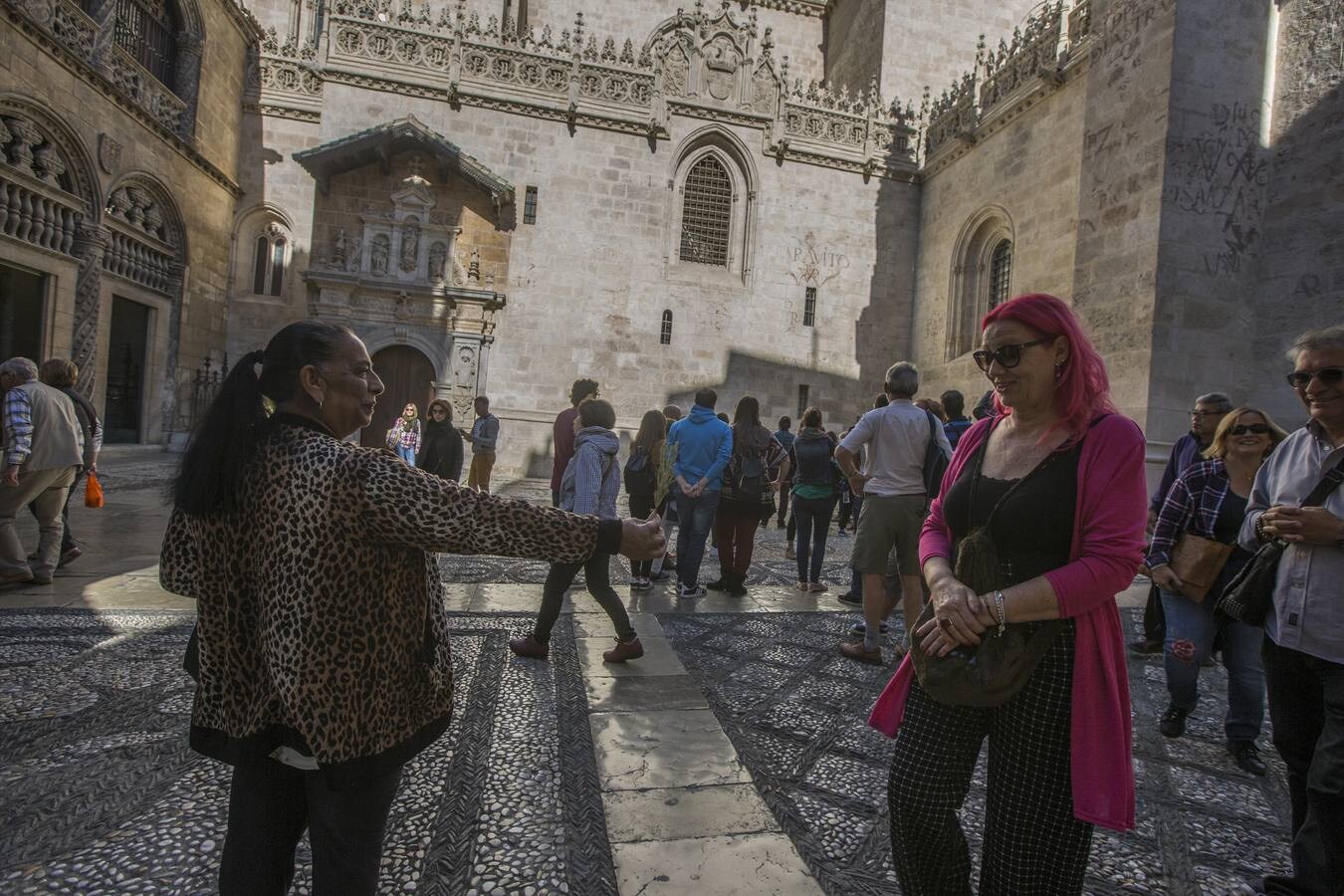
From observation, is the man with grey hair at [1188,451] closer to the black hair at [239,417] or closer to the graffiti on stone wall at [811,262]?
the black hair at [239,417]

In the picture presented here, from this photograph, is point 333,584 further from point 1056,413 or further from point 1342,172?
point 1342,172

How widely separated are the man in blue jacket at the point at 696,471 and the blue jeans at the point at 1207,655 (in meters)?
3.33

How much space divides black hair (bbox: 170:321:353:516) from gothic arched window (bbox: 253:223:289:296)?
55.9 ft

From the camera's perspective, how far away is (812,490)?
21.3ft

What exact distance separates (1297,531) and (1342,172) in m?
9.22

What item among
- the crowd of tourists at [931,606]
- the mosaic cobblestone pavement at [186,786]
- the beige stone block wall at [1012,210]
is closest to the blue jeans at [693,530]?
the mosaic cobblestone pavement at [186,786]

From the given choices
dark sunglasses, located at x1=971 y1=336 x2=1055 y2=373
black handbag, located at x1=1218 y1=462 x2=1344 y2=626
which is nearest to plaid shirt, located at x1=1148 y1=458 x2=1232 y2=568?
black handbag, located at x1=1218 y1=462 x2=1344 y2=626

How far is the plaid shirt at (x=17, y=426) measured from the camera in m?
5.00

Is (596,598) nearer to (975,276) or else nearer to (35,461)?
(35,461)

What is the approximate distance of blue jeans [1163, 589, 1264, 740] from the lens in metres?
3.32

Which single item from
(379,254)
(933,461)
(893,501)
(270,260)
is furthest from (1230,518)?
(270,260)

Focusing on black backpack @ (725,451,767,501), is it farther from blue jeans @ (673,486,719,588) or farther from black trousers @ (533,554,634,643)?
black trousers @ (533,554,634,643)

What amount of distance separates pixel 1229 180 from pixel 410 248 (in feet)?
47.6

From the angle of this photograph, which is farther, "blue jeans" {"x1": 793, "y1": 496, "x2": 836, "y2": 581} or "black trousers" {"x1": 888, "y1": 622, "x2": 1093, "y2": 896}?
"blue jeans" {"x1": 793, "y1": 496, "x2": 836, "y2": 581}
